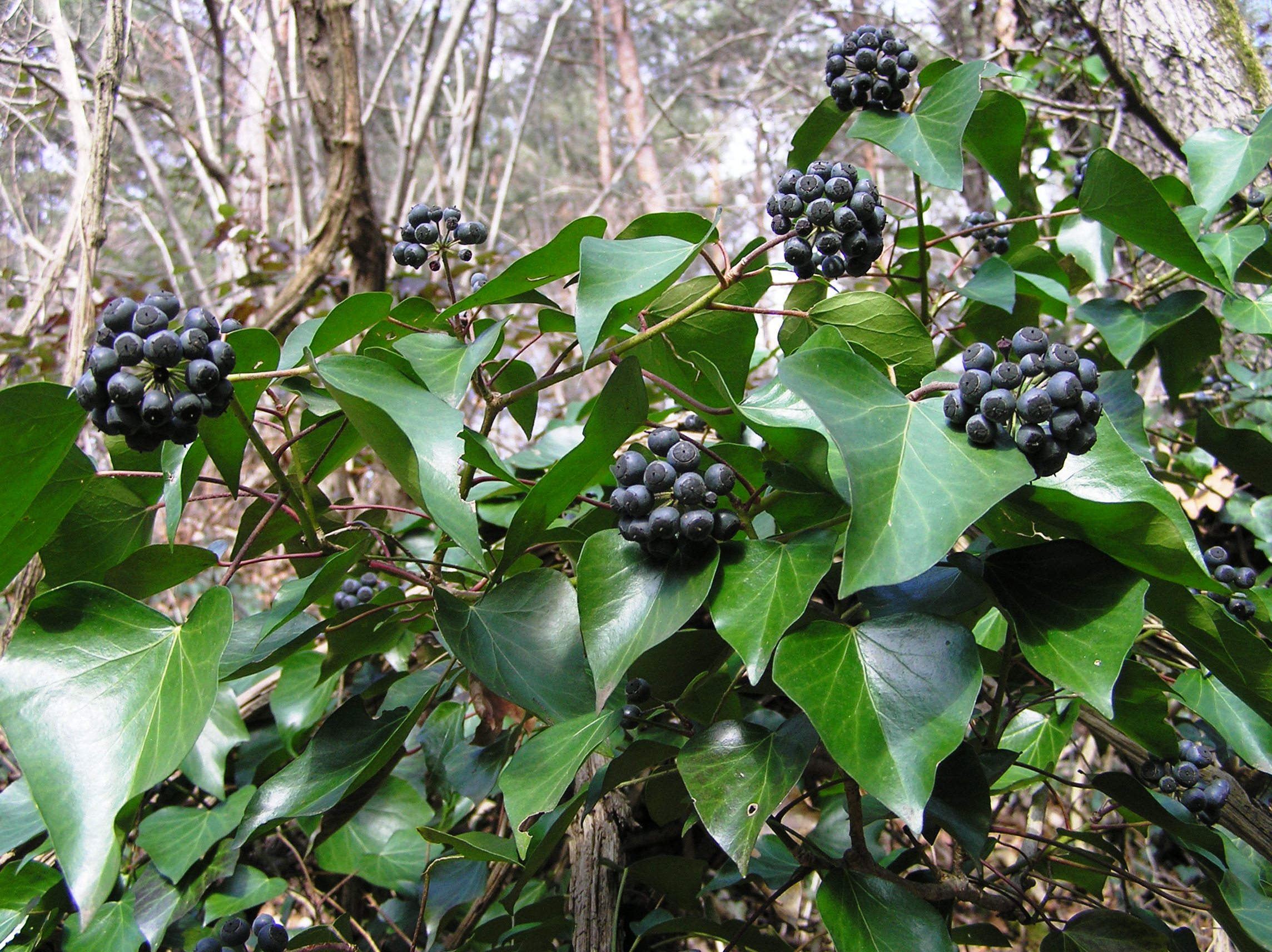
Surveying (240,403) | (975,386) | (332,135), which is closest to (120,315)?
(240,403)

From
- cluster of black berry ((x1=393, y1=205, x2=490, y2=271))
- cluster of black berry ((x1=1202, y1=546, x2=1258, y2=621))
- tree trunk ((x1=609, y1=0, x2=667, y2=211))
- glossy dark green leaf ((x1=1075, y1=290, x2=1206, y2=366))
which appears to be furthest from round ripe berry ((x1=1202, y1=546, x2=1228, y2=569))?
tree trunk ((x1=609, y1=0, x2=667, y2=211))

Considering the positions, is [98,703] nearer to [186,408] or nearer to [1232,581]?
[186,408]

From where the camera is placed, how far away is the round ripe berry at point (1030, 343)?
614mm

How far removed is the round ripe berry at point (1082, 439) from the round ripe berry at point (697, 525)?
0.26 metres

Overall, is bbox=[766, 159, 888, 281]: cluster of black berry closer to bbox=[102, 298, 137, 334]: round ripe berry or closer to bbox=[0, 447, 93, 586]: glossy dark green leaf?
bbox=[102, 298, 137, 334]: round ripe berry

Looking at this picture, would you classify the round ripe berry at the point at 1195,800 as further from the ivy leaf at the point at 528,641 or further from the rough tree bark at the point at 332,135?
the rough tree bark at the point at 332,135

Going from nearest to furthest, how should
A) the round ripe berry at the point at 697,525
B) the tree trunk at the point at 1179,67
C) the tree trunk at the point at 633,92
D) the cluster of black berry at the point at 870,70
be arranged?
1. the round ripe berry at the point at 697,525
2. the cluster of black berry at the point at 870,70
3. the tree trunk at the point at 1179,67
4. the tree trunk at the point at 633,92

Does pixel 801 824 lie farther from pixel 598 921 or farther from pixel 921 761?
pixel 921 761

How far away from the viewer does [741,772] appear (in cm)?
65

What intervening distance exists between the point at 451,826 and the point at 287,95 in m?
3.05

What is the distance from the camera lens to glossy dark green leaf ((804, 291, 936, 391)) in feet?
2.65

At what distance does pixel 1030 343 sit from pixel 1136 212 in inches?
19.2

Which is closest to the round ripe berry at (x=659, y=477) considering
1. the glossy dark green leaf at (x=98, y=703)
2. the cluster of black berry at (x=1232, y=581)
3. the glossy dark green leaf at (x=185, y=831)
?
the glossy dark green leaf at (x=98, y=703)

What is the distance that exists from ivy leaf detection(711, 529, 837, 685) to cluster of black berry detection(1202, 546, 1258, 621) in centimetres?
52
